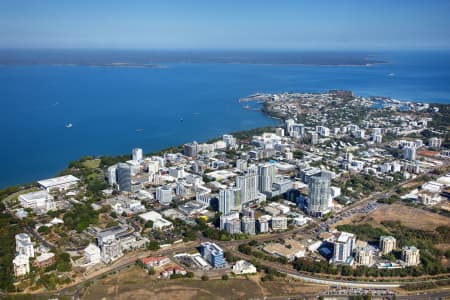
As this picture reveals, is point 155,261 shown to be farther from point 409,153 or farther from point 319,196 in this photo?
point 409,153

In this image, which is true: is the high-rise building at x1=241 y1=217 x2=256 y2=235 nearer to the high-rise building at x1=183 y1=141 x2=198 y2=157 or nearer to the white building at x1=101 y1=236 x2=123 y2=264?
the white building at x1=101 y1=236 x2=123 y2=264

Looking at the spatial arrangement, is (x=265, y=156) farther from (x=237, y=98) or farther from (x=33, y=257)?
(x=237, y=98)

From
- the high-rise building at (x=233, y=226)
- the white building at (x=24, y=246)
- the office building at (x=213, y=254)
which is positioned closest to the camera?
the office building at (x=213, y=254)

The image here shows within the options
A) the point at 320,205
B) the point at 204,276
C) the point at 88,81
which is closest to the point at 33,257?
the point at 204,276

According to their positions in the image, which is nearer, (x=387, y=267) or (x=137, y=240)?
(x=387, y=267)

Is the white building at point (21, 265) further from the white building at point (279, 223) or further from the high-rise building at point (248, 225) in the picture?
the white building at point (279, 223)

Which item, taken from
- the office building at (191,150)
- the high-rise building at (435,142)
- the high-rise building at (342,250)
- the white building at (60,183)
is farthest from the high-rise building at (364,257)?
the high-rise building at (435,142)

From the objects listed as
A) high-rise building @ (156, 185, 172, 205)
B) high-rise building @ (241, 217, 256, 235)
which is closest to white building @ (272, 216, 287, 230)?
high-rise building @ (241, 217, 256, 235)
